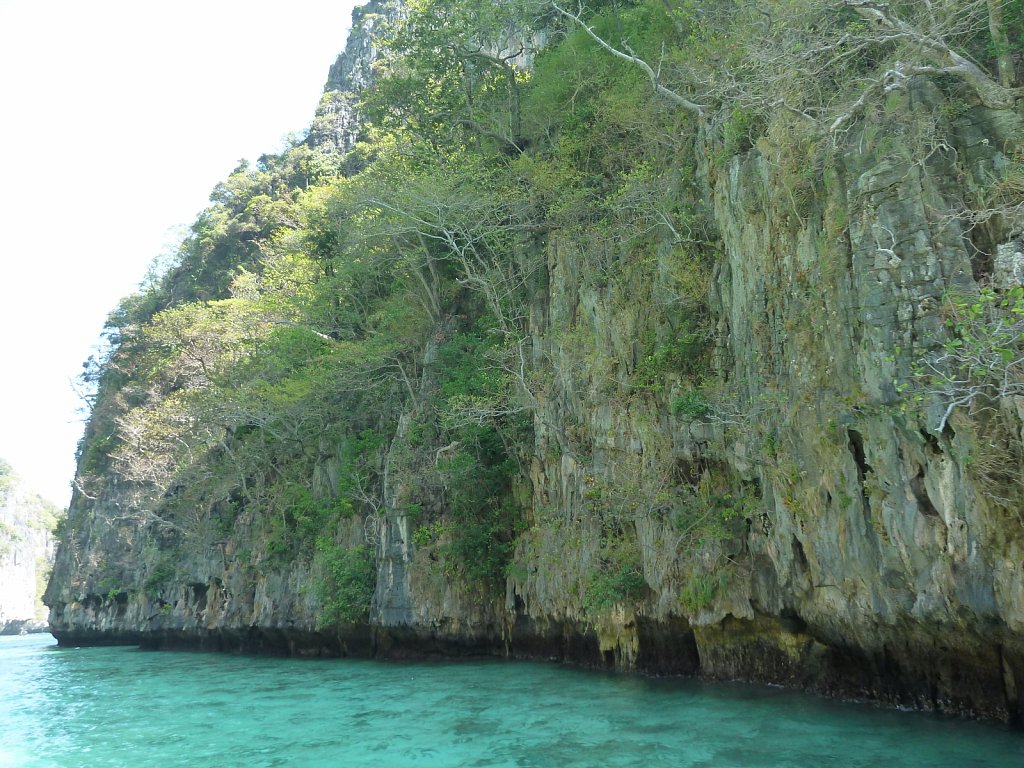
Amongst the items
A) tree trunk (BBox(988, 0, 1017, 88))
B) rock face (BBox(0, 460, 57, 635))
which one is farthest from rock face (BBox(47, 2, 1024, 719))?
rock face (BBox(0, 460, 57, 635))

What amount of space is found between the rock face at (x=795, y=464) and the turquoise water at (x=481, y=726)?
73 cm

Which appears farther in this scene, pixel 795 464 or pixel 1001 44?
pixel 795 464

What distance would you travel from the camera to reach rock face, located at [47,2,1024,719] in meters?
7.43

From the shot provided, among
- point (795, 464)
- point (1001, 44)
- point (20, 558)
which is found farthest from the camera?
point (20, 558)

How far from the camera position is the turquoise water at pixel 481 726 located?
740 centimetres

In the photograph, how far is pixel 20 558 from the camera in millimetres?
68688

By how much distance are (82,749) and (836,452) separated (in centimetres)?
946

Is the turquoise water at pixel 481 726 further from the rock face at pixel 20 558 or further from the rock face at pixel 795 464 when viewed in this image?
the rock face at pixel 20 558

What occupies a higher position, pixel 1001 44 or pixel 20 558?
pixel 20 558

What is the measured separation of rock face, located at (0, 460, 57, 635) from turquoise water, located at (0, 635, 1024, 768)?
60.5 metres

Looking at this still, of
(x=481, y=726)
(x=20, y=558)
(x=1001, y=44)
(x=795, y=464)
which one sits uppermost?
(x=20, y=558)

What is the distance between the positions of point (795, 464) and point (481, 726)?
4813mm

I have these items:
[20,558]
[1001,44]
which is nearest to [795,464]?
[1001,44]

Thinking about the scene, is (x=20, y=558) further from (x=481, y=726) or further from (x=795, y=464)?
(x=795, y=464)
